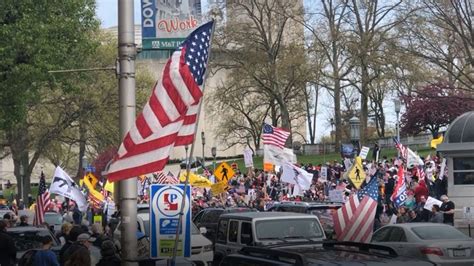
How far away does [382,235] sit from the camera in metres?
18.6

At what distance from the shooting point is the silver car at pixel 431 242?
16.3 m

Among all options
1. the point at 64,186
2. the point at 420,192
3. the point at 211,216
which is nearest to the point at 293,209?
the point at 211,216

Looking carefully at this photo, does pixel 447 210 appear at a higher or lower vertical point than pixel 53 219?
higher

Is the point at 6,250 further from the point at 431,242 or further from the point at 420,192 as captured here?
the point at 420,192

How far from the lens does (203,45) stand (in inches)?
449

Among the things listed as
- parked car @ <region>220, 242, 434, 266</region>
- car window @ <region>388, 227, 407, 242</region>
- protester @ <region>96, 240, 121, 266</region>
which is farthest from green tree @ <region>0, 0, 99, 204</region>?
parked car @ <region>220, 242, 434, 266</region>

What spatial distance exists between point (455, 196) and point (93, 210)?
16.2 m

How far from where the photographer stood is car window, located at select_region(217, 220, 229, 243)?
17.9m

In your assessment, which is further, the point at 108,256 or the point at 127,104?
the point at 127,104

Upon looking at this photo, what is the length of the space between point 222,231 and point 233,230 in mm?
686

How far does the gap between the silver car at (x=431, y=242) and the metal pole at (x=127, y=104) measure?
6.28 m

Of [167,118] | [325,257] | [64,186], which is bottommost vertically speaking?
[325,257]

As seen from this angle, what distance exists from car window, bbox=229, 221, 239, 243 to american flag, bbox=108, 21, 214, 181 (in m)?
6.52

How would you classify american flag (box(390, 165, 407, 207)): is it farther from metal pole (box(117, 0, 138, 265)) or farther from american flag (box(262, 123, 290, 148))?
metal pole (box(117, 0, 138, 265))
